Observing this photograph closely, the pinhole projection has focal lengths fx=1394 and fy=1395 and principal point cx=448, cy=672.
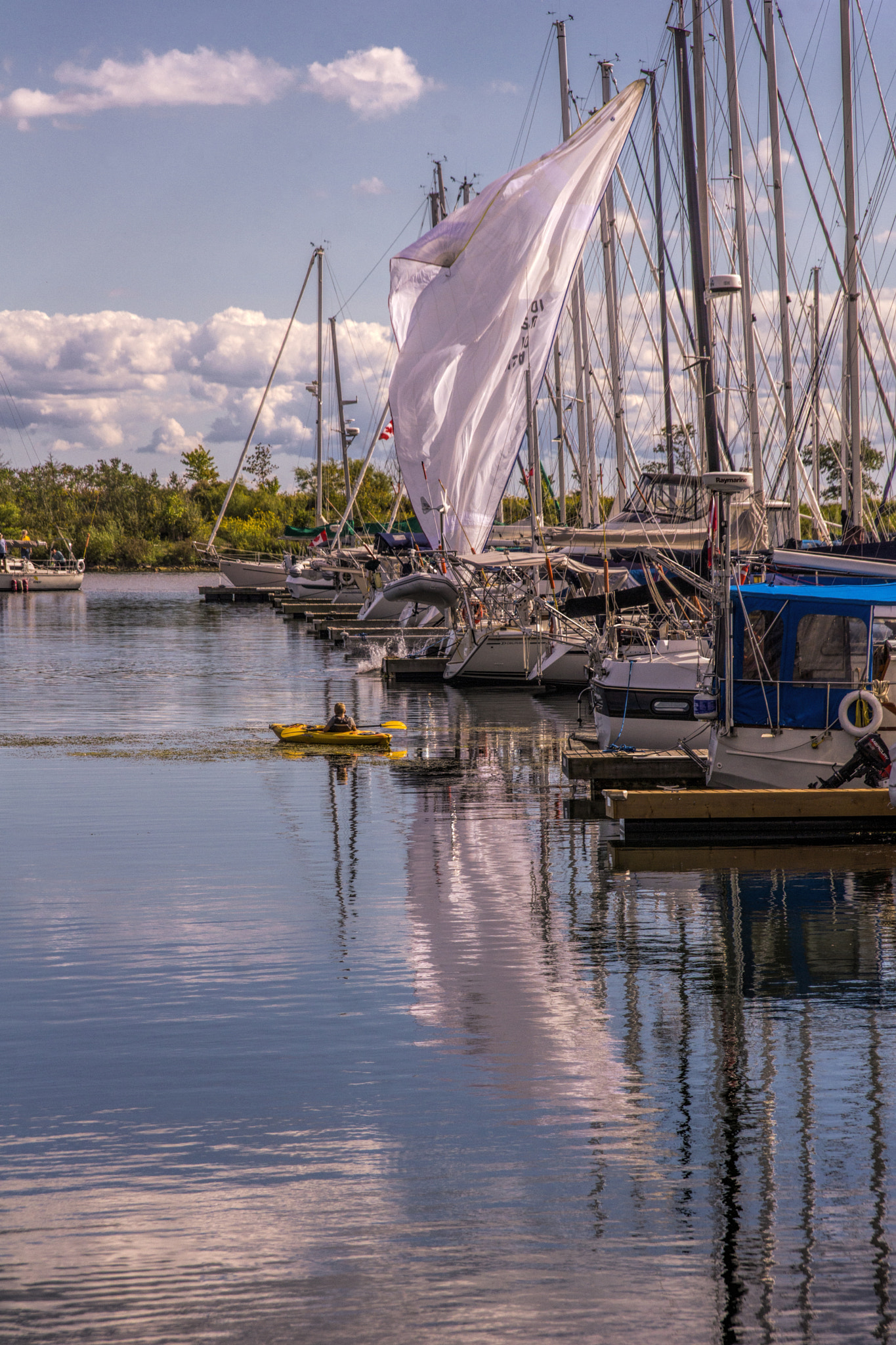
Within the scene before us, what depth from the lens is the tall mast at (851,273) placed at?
30.8 metres

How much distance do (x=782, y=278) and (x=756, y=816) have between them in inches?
875

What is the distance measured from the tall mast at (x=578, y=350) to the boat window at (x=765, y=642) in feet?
83.4

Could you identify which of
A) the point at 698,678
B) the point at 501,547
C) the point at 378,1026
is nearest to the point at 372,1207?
the point at 378,1026

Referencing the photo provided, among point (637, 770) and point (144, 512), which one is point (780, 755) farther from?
point (144, 512)

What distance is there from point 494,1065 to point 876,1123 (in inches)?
116

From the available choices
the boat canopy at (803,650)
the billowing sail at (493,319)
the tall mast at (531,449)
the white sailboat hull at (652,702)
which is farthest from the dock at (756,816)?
the billowing sail at (493,319)

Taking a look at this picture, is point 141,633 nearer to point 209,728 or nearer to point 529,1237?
point 209,728

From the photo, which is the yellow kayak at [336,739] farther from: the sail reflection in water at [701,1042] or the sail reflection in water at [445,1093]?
the sail reflection in water at [445,1093]

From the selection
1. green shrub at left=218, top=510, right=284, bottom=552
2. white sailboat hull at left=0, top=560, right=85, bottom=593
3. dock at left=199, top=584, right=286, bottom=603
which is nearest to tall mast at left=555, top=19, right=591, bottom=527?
dock at left=199, top=584, right=286, bottom=603

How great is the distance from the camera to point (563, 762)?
24562 mm

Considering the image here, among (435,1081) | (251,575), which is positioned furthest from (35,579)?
(435,1081)

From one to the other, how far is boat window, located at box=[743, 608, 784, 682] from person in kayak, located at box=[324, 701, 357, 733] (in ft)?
40.2

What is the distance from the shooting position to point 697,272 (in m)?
26.1

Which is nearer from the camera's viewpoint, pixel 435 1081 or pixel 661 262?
pixel 435 1081
